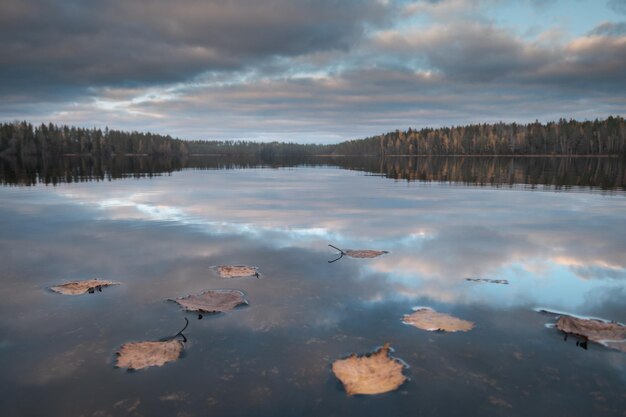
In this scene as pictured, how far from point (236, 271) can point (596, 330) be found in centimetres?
858

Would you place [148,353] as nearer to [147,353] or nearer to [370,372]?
[147,353]

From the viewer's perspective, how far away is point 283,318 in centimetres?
857

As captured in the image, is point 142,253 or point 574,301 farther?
point 142,253

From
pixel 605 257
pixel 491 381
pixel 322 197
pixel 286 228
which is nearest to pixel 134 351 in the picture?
pixel 491 381

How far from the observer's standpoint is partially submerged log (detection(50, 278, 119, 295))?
Answer: 1016cm

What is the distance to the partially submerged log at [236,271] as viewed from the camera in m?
11.6

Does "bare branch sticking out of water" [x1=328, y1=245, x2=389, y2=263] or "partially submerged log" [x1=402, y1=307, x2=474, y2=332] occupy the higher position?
"bare branch sticking out of water" [x1=328, y1=245, x2=389, y2=263]

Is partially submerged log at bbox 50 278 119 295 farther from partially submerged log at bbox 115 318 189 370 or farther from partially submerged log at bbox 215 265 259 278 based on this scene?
partially submerged log at bbox 115 318 189 370

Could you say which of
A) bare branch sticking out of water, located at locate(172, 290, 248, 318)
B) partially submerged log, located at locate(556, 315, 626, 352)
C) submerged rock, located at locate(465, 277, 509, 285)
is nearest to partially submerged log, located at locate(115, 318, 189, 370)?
bare branch sticking out of water, located at locate(172, 290, 248, 318)

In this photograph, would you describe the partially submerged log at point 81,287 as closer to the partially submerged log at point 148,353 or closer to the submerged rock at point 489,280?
the partially submerged log at point 148,353

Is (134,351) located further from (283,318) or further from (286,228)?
(286,228)

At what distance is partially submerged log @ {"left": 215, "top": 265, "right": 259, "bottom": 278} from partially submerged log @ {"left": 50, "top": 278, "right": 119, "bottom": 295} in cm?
275

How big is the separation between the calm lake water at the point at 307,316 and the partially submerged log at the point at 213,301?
284mm

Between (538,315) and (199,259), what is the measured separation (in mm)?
9643
